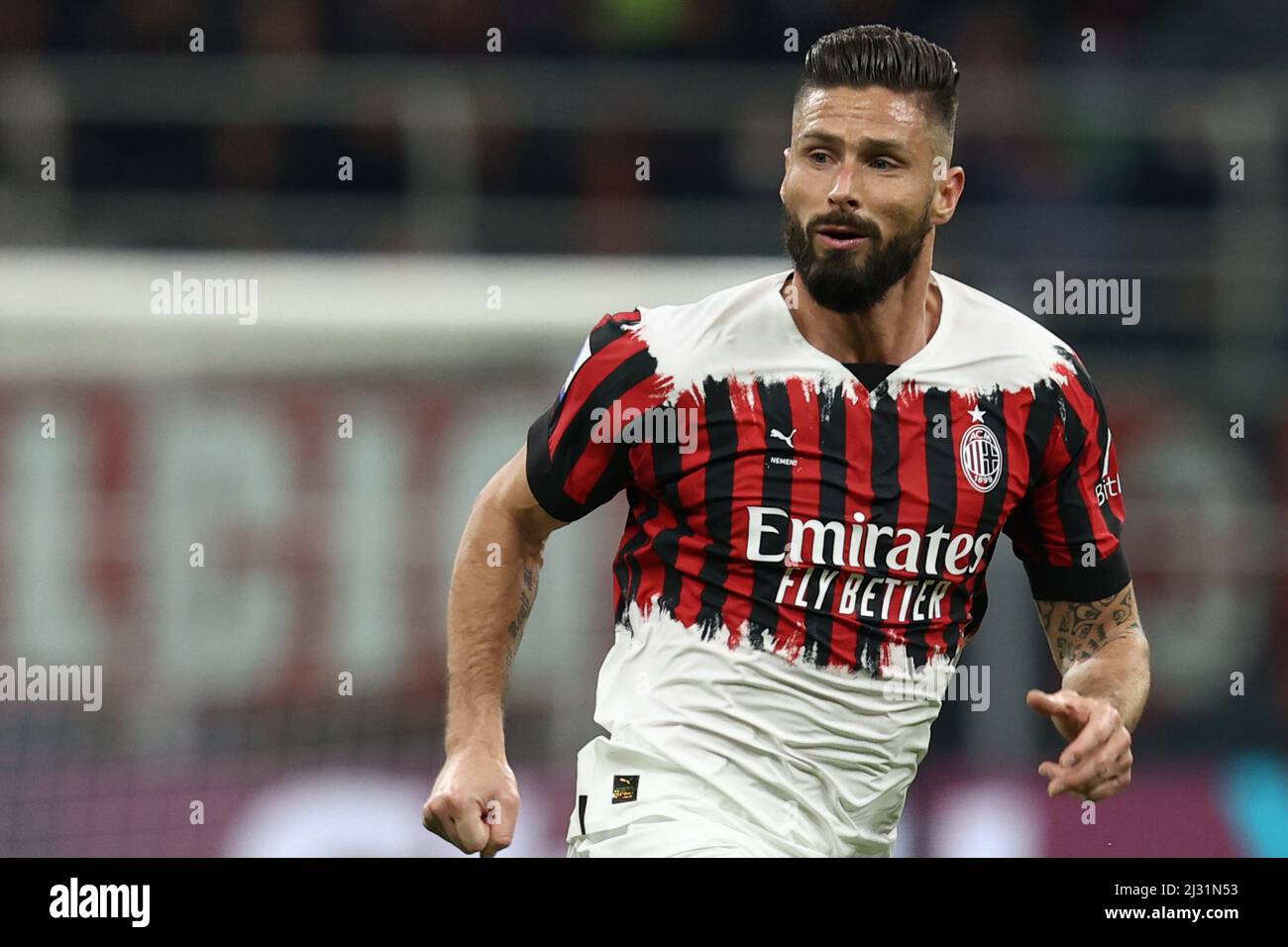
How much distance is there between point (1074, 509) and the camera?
395 centimetres

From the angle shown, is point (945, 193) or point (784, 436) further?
point (945, 193)

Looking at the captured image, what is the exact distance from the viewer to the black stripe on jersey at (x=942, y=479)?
3738mm

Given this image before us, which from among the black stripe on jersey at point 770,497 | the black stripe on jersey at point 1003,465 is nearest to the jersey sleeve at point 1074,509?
the black stripe on jersey at point 1003,465

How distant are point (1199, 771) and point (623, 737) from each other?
4636 mm

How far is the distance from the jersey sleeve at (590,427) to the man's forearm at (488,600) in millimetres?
116

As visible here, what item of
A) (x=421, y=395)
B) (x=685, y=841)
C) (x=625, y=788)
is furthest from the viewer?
(x=421, y=395)

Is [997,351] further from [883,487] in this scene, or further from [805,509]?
[805,509]

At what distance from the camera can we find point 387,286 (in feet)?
26.7

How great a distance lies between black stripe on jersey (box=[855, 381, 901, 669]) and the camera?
12.0ft

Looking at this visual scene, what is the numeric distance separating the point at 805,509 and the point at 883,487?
0.17 metres

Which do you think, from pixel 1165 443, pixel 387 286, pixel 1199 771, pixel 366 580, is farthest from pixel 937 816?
pixel 387 286

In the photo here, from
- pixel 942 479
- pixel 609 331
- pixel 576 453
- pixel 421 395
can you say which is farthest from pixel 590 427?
pixel 421 395

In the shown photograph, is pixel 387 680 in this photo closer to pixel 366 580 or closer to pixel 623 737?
pixel 366 580
